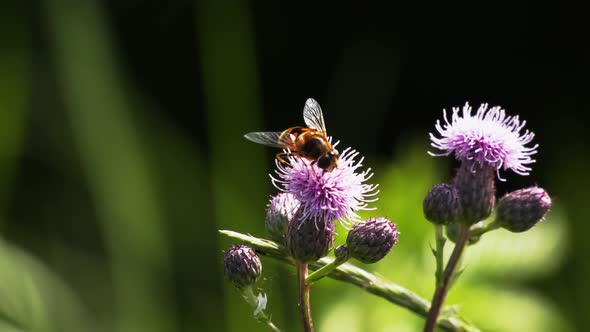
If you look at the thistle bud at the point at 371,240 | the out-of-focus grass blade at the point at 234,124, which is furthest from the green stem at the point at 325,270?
the out-of-focus grass blade at the point at 234,124

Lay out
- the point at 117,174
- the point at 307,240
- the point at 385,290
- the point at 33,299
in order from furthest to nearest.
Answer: the point at 117,174 < the point at 33,299 < the point at 307,240 < the point at 385,290

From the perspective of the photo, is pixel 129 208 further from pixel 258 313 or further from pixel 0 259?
pixel 258 313

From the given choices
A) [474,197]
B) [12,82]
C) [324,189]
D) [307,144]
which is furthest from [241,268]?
[12,82]

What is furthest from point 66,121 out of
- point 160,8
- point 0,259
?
point 0,259

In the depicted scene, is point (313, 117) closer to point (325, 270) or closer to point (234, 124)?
point (325, 270)

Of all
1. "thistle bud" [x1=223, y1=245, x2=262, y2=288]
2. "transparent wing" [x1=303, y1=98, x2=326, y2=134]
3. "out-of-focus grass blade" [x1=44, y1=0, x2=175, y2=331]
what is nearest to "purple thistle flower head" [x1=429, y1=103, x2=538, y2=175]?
"transparent wing" [x1=303, y1=98, x2=326, y2=134]

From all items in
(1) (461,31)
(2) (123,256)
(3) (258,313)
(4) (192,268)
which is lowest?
(4) (192,268)

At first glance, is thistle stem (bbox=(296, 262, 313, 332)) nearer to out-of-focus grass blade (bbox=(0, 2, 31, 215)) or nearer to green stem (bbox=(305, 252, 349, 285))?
green stem (bbox=(305, 252, 349, 285))
